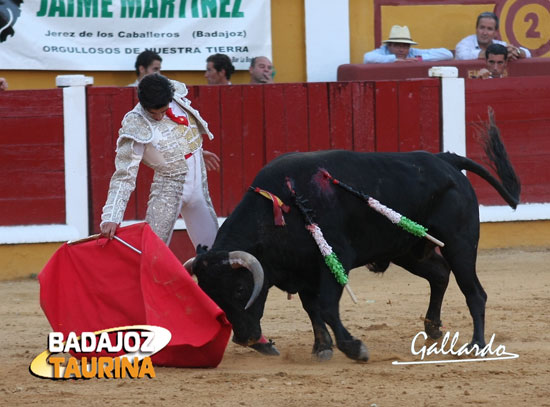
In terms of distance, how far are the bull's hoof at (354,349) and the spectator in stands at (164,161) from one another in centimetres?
91

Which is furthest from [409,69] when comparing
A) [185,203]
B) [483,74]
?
[185,203]

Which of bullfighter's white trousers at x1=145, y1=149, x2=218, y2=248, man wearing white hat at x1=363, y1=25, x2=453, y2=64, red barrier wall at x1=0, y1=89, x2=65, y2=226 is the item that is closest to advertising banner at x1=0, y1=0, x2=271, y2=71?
man wearing white hat at x1=363, y1=25, x2=453, y2=64

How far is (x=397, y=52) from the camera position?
8.48 metres

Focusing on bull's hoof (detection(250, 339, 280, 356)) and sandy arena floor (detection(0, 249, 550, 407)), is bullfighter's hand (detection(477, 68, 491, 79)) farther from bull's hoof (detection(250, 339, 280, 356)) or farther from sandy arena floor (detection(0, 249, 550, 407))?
bull's hoof (detection(250, 339, 280, 356))

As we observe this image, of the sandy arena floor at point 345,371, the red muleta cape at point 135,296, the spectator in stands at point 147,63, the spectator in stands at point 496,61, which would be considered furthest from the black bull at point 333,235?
the spectator in stands at point 147,63

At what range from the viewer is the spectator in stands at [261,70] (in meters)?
7.84

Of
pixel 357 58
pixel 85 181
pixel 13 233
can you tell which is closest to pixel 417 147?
pixel 357 58

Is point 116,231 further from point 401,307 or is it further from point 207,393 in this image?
point 401,307

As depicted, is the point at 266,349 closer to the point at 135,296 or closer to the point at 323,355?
the point at 323,355

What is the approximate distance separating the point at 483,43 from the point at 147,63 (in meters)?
2.59

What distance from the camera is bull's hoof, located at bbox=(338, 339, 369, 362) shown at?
4.43 metres

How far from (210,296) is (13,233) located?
3.09 meters

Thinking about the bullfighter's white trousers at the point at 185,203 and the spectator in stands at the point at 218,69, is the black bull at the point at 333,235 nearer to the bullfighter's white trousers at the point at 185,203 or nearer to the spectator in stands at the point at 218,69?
the bullfighter's white trousers at the point at 185,203

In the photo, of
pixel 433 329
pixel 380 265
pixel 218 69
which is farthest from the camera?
pixel 218 69
